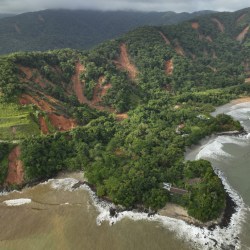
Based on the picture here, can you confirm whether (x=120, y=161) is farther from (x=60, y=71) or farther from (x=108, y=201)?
(x=60, y=71)

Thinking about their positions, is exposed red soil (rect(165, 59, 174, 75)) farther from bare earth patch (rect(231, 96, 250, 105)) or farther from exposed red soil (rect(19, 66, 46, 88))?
exposed red soil (rect(19, 66, 46, 88))

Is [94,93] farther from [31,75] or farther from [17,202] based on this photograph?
[17,202]

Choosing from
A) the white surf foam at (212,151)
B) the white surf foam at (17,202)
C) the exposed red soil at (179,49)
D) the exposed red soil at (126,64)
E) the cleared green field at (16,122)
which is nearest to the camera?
the white surf foam at (17,202)

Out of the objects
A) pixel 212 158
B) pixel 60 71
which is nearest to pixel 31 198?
pixel 212 158

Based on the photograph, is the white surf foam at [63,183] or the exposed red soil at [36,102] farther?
the exposed red soil at [36,102]

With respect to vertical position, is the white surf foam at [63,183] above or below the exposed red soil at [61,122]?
below

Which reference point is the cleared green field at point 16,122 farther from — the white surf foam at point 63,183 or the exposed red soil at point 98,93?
the exposed red soil at point 98,93

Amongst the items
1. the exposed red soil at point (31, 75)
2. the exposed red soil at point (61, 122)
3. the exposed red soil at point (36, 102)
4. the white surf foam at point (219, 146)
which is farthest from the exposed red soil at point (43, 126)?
the white surf foam at point (219, 146)

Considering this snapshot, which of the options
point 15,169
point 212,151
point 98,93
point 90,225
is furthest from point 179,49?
point 90,225
